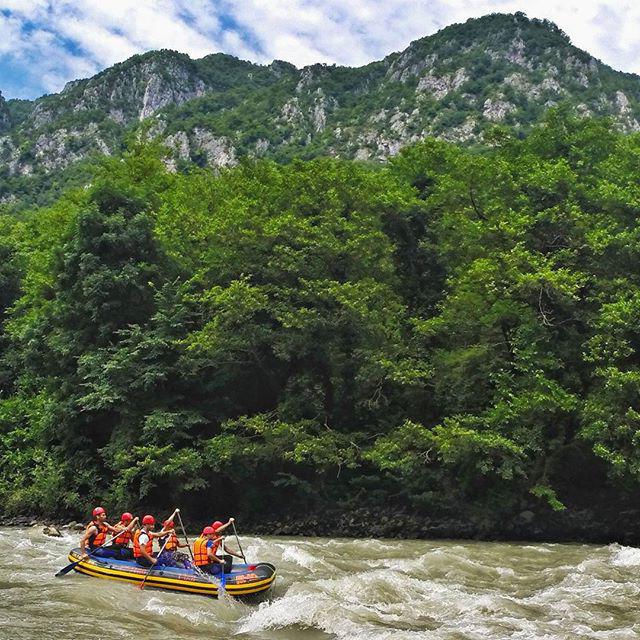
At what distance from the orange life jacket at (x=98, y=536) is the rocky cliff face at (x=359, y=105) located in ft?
234

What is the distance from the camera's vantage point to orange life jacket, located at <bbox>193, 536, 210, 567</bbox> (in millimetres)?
13445

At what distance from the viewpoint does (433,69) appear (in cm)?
11394

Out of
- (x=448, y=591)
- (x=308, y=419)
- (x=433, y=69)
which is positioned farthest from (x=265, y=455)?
(x=433, y=69)

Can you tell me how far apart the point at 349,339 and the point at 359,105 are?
95876 millimetres

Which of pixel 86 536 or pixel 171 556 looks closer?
pixel 171 556

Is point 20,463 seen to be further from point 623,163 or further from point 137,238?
point 623,163

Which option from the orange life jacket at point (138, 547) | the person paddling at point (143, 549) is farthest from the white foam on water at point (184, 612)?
the orange life jacket at point (138, 547)

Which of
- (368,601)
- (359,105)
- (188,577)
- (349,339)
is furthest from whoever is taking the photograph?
(359,105)

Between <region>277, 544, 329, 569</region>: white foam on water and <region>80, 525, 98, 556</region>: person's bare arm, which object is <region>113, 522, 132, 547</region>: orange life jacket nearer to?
<region>80, 525, 98, 556</region>: person's bare arm

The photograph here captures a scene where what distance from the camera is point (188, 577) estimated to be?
42.7ft

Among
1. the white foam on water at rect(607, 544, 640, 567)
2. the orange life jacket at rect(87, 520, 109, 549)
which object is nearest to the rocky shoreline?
the white foam on water at rect(607, 544, 640, 567)

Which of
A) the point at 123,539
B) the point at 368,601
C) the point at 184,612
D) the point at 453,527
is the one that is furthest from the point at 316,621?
the point at 453,527

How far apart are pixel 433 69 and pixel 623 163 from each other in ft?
321

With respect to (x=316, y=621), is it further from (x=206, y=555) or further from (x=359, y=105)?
(x=359, y=105)
